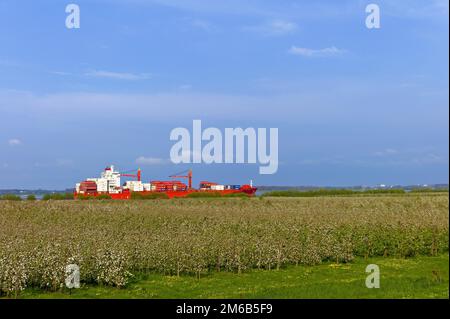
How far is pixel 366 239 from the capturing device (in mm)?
25234

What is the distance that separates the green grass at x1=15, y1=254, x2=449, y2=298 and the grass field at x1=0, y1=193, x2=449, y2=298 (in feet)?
0.12

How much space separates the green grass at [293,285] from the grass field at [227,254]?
4 cm

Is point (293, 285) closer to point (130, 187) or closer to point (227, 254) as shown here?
point (227, 254)

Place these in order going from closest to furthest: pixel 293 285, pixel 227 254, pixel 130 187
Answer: pixel 293 285
pixel 227 254
pixel 130 187

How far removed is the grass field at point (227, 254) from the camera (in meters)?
16.2

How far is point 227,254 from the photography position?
20281mm

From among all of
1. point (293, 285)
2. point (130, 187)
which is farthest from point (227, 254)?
point (130, 187)

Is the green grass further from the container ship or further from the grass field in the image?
the container ship

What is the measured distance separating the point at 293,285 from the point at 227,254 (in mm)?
4036

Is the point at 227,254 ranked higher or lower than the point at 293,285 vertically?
higher

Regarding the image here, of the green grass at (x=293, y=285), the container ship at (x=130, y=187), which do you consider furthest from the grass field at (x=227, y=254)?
the container ship at (x=130, y=187)

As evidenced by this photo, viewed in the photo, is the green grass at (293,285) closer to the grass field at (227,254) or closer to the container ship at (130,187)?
the grass field at (227,254)
